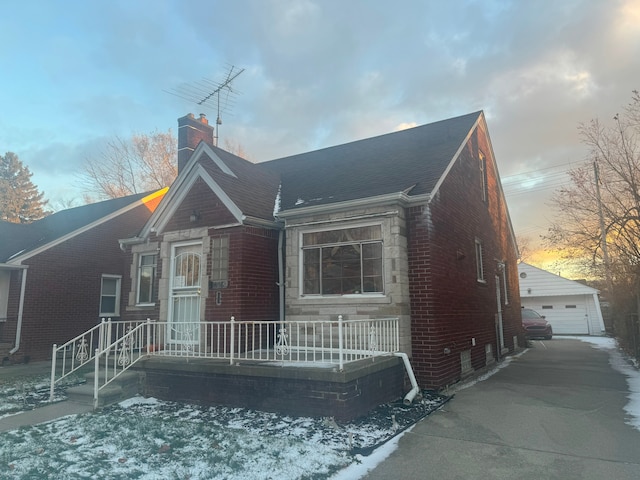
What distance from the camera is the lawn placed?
450 centimetres

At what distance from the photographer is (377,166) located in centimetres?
1069

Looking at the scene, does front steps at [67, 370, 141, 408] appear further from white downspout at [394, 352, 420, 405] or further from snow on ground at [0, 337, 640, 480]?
white downspout at [394, 352, 420, 405]

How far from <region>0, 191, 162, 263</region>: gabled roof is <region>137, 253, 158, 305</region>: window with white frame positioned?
479 cm

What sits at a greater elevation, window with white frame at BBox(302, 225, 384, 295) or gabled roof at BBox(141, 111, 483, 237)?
gabled roof at BBox(141, 111, 483, 237)

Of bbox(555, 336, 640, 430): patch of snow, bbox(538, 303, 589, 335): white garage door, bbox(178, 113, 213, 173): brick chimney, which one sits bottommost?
bbox(555, 336, 640, 430): patch of snow

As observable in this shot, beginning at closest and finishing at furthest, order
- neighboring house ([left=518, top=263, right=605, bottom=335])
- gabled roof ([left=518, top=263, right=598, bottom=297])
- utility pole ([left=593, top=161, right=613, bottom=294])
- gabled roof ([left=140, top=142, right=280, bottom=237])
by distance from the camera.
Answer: gabled roof ([left=140, top=142, right=280, bottom=237]) → utility pole ([left=593, top=161, right=613, bottom=294]) → neighboring house ([left=518, top=263, right=605, bottom=335]) → gabled roof ([left=518, top=263, right=598, bottom=297])

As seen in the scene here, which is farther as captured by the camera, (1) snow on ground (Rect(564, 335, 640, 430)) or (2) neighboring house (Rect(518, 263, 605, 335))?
(2) neighboring house (Rect(518, 263, 605, 335))

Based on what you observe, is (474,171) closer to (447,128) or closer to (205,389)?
(447,128)

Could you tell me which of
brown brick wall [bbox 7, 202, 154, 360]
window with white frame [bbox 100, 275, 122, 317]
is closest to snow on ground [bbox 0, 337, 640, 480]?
brown brick wall [bbox 7, 202, 154, 360]

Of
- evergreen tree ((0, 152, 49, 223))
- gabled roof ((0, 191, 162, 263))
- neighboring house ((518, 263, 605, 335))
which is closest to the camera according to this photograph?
gabled roof ((0, 191, 162, 263))

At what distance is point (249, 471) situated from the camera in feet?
14.6

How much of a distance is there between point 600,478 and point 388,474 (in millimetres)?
2082

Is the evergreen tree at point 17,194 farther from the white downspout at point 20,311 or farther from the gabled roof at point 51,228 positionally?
the white downspout at point 20,311

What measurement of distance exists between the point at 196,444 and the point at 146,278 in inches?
306
